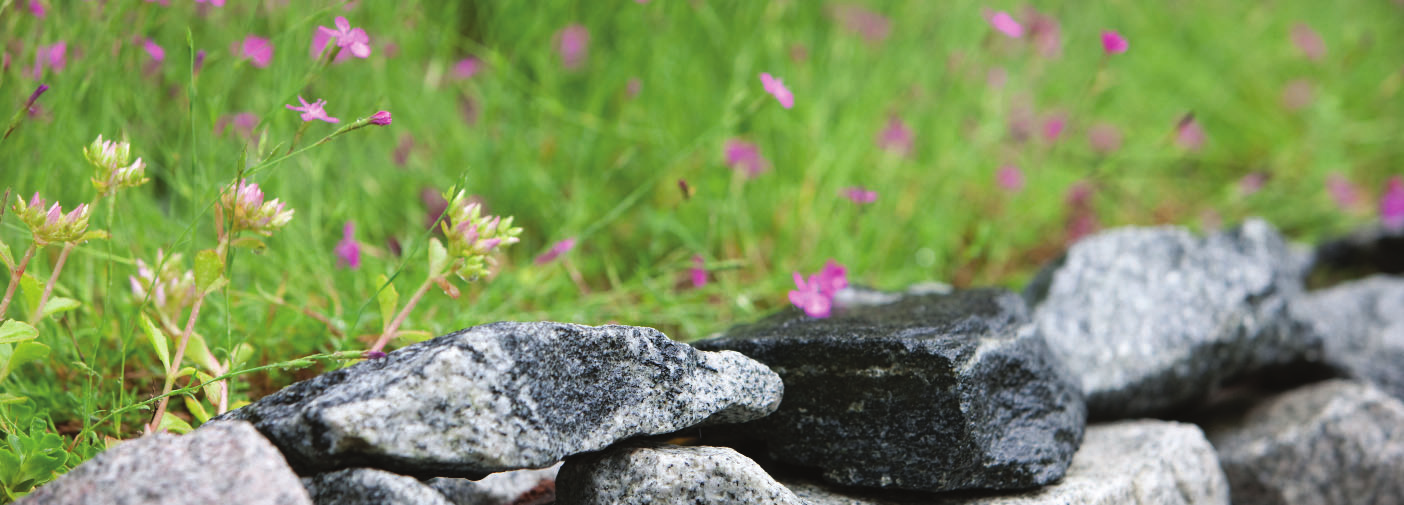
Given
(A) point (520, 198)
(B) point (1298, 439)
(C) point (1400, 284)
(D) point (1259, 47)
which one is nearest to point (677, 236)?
(A) point (520, 198)

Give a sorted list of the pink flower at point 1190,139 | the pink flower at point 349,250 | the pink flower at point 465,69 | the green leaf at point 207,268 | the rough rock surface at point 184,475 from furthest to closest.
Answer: the pink flower at point 1190,139
the pink flower at point 465,69
the pink flower at point 349,250
the green leaf at point 207,268
the rough rock surface at point 184,475

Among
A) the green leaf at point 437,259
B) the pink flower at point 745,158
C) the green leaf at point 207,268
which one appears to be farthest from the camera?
the pink flower at point 745,158

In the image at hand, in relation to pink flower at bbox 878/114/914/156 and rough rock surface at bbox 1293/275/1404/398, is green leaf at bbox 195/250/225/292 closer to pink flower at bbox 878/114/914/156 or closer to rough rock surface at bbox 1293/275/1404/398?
pink flower at bbox 878/114/914/156

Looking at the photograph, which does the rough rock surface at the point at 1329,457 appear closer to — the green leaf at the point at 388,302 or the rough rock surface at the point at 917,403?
the rough rock surface at the point at 917,403

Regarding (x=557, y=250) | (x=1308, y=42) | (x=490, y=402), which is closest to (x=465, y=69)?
(x=557, y=250)

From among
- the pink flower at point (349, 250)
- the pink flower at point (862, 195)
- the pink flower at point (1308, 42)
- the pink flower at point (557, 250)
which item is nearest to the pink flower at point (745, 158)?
the pink flower at point (862, 195)

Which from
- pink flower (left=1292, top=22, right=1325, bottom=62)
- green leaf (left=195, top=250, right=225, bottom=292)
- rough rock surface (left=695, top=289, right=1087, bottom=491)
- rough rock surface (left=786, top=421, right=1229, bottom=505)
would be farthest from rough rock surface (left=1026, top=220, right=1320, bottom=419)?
pink flower (left=1292, top=22, right=1325, bottom=62)
